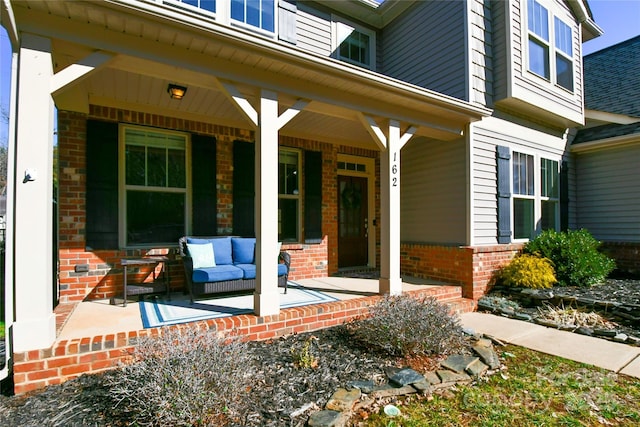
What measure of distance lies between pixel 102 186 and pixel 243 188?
1.91 m

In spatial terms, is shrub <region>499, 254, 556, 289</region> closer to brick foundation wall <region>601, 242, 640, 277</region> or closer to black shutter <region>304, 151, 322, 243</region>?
brick foundation wall <region>601, 242, 640, 277</region>

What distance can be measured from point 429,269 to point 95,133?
5551 millimetres

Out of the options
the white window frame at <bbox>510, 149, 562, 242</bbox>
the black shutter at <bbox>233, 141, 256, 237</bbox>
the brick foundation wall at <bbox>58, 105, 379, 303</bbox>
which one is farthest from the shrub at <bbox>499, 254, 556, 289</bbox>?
the brick foundation wall at <bbox>58, 105, 379, 303</bbox>

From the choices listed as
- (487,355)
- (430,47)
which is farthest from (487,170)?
(487,355)

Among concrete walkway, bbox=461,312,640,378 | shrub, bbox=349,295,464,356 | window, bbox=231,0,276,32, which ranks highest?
window, bbox=231,0,276,32

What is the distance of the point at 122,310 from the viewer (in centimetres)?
382

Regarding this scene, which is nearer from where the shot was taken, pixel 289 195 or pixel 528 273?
pixel 528 273

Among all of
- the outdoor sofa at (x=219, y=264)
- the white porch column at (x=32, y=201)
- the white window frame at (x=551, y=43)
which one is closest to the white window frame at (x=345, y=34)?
the white window frame at (x=551, y=43)

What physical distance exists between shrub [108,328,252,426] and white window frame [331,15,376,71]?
19.9ft

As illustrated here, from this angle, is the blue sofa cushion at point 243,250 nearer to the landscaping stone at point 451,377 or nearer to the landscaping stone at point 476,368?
the landscaping stone at point 451,377

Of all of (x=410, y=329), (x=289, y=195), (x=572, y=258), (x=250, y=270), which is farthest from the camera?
(x=289, y=195)

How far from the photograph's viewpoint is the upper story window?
614cm

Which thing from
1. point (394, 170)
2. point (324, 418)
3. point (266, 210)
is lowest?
point (324, 418)

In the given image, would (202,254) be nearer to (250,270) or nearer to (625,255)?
(250,270)
